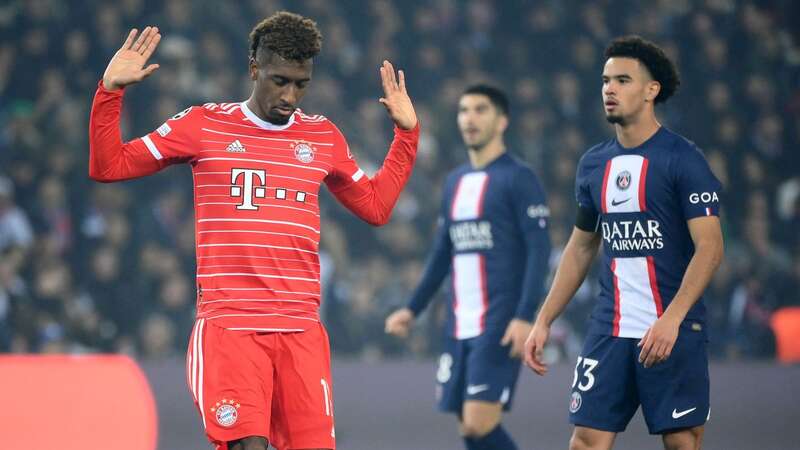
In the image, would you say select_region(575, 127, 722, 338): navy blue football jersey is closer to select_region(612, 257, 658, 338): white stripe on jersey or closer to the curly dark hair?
select_region(612, 257, 658, 338): white stripe on jersey

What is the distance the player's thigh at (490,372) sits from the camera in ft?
21.6

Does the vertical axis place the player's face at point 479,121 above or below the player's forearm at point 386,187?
above

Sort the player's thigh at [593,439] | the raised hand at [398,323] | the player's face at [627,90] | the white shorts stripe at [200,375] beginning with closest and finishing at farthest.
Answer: the white shorts stripe at [200,375] → the player's thigh at [593,439] → the player's face at [627,90] → the raised hand at [398,323]

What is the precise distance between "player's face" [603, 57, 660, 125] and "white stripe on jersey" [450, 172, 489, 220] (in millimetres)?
1921

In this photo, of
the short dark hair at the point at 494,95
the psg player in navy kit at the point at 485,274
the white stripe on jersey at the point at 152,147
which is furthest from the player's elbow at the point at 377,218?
the short dark hair at the point at 494,95

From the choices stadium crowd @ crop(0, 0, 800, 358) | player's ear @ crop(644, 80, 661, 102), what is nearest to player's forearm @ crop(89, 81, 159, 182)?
player's ear @ crop(644, 80, 661, 102)

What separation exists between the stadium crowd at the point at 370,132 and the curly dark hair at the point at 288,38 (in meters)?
5.58

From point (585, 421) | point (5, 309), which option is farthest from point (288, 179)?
point (5, 309)

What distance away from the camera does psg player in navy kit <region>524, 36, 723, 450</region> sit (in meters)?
4.75

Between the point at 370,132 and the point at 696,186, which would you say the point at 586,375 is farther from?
the point at 370,132

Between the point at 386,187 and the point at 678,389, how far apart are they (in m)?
1.39

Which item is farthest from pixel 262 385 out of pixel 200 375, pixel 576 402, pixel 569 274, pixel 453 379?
pixel 453 379

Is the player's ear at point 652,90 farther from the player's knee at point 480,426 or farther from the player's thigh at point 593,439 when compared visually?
the player's knee at point 480,426

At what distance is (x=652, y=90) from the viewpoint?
16.5 feet
